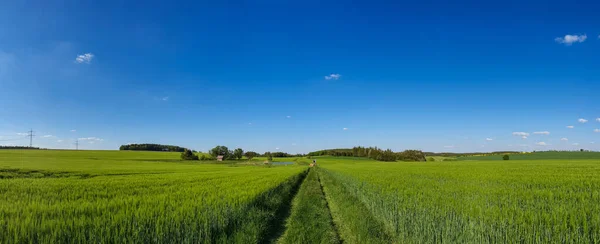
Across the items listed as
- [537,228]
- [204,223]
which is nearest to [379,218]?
[537,228]

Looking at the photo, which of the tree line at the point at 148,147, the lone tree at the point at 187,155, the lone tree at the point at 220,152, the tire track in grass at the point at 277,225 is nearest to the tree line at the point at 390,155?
the lone tree at the point at 220,152

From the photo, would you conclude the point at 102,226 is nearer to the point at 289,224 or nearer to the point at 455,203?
the point at 289,224

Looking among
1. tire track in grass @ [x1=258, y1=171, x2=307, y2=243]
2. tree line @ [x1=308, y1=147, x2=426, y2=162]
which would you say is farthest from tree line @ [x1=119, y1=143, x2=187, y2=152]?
tire track in grass @ [x1=258, y1=171, x2=307, y2=243]

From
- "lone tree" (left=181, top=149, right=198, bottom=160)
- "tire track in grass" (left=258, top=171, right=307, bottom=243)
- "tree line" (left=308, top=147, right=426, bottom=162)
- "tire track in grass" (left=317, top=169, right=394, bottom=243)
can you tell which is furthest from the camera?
"tree line" (left=308, top=147, right=426, bottom=162)

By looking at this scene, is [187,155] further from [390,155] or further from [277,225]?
[277,225]

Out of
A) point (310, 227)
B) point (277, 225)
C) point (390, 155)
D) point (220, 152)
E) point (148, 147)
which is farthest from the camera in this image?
point (148, 147)

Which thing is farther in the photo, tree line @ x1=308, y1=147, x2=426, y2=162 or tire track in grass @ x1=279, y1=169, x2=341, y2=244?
tree line @ x1=308, y1=147, x2=426, y2=162

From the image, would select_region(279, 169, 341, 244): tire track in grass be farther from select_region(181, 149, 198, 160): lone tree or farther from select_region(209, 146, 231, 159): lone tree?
select_region(209, 146, 231, 159): lone tree

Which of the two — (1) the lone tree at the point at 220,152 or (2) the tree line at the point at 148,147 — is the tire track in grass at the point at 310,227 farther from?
(2) the tree line at the point at 148,147

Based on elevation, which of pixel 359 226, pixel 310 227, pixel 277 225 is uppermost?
pixel 359 226

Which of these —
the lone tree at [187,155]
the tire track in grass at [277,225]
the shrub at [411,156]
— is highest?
the tire track in grass at [277,225]

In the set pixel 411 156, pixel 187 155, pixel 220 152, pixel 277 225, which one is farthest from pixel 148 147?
pixel 277 225

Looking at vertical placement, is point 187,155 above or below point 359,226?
below

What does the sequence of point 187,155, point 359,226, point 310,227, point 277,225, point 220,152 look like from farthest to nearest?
1. point 220,152
2. point 187,155
3. point 277,225
4. point 310,227
5. point 359,226
